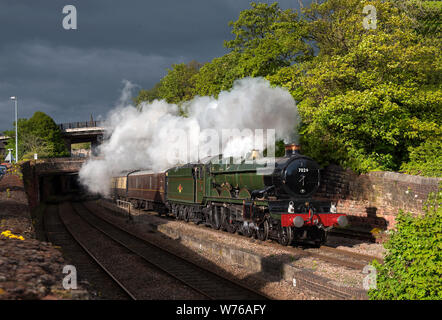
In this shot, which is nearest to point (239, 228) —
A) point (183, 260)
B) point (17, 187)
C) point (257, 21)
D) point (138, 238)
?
point (183, 260)

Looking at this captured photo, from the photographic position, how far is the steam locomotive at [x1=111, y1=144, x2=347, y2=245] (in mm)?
13000

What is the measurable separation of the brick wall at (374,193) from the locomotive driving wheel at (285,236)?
6.21m

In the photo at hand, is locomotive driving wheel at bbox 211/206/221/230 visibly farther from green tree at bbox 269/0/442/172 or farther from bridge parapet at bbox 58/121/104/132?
bridge parapet at bbox 58/121/104/132

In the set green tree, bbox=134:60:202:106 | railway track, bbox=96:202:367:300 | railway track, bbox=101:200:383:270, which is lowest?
railway track, bbox=101:200:383:270

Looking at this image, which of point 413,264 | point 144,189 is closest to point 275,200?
point 413,264

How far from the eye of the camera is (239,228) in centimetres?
1588

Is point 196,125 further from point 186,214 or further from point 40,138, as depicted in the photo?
point 40,138

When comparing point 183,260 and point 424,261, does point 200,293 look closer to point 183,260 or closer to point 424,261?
point 183,260

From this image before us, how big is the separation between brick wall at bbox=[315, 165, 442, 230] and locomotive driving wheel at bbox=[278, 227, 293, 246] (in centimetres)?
621

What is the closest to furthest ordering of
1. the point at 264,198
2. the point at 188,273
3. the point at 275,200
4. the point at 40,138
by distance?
the point at 188,273, the point at 275,200, the point at 264,198, the point at 40,138

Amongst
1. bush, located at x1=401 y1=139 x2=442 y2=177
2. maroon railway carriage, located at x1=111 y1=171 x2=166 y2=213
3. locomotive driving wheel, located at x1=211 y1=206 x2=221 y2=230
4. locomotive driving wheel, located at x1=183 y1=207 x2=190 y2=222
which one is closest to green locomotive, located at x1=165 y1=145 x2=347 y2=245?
locomotive driving wheel, located at x1=211 y1=206 x2=221 y2=230

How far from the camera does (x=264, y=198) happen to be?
44.7 feet

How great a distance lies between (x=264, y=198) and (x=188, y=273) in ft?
12.9

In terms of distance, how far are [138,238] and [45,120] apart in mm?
53055
